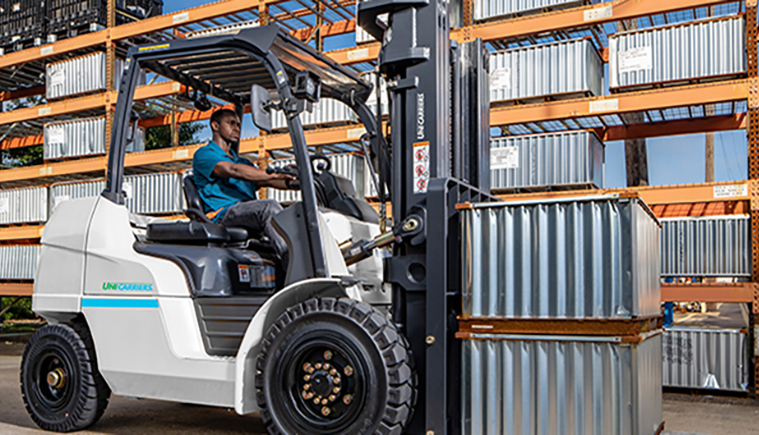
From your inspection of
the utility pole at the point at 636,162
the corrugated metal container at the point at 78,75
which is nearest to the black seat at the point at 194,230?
the corrugated metal container at the point at 78,75

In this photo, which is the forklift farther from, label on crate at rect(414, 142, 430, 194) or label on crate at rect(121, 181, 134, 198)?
label on crate at rect(121, 181, 134, 198)

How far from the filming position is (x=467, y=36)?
9.62 meters

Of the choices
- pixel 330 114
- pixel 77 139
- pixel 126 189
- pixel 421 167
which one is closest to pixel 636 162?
pixel 330 114

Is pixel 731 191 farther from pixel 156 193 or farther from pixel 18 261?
pixel 18 261

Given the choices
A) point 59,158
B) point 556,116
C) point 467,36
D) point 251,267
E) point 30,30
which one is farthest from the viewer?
point 30,30

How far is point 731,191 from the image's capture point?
7984 mm

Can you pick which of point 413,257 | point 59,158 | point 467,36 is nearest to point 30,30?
point 59,158

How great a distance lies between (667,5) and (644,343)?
18.8 ft

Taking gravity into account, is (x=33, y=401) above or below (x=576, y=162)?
below

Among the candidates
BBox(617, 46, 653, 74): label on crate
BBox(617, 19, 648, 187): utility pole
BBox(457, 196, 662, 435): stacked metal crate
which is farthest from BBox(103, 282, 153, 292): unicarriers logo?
BBox(617, 19, 648, 187): utility pole

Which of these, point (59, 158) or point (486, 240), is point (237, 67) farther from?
point (59, 158)

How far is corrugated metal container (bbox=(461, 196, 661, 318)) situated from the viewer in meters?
3.84

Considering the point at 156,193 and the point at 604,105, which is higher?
the point at 604,105

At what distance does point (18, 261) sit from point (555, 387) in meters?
12.3
